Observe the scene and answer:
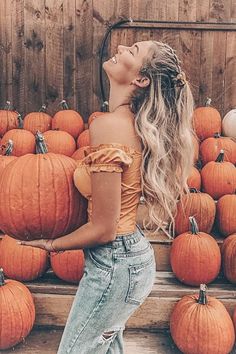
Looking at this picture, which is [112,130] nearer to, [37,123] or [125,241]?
[125,241]

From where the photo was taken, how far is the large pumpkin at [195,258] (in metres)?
3.23

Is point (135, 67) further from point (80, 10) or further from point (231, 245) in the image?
point (80, 10)

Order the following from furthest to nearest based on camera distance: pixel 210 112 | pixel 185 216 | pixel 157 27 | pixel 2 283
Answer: pixel 157 27 < pixel 210 112 < pixel 185 216 < pixel 2 283

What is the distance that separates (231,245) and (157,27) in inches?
105

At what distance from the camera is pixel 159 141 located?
5.95 ft

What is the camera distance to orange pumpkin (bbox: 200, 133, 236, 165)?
Answer: 13.9ft

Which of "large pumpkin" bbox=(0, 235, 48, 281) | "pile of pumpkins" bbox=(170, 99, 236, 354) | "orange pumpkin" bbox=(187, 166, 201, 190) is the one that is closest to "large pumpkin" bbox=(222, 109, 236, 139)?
"pile of pumpkins" bbox=(170, 99, 236, 354)

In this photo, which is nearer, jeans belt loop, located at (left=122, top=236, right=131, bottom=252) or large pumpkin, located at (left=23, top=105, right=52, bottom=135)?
jeans belt loop, located at (left=122, top=236, right=131, bottom=252)

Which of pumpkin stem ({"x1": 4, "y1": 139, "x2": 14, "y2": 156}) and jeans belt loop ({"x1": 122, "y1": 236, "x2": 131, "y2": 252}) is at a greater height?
pumpkin stem ({"x1": 4, "y1": 139, "x2": 14, "y2": 156})

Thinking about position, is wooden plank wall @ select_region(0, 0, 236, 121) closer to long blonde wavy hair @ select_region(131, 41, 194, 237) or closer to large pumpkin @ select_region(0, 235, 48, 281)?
large pumpkin @ select_region(0, 235, 48, 281)

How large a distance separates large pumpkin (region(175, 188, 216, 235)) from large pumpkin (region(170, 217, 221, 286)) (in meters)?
0.22

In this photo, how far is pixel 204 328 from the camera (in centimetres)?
289

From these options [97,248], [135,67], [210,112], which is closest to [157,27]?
[210,112]

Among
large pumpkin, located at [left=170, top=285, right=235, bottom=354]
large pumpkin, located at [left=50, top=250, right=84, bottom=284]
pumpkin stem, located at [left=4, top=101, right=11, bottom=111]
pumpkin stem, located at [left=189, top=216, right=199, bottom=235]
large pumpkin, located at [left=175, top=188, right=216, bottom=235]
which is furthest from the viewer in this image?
pumpkin stem, located at [left=4, top=101, right=11, bottom=111]
